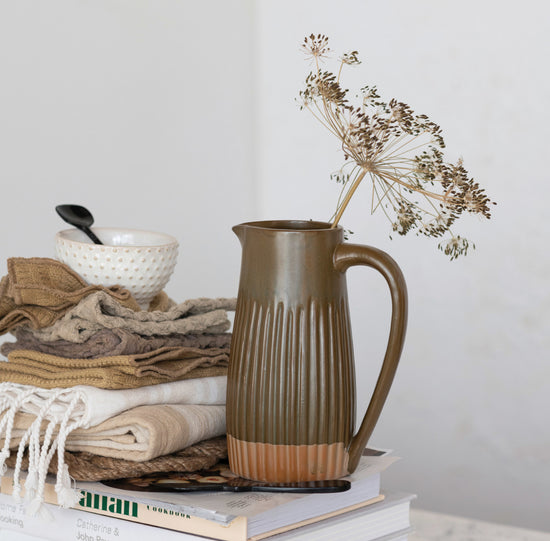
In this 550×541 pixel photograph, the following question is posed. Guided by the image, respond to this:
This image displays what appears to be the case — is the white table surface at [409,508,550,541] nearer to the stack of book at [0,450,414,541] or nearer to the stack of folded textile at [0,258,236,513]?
the stack of book at [0,450,414,541]

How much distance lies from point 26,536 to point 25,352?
6.6 inches

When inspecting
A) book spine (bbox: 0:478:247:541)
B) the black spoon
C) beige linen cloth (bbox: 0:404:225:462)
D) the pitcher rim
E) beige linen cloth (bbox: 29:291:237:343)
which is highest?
the black spoon

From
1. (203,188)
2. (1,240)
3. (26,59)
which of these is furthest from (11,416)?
(203,188)

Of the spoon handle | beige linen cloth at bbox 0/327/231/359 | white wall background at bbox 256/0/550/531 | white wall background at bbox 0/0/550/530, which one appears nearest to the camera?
beige linen cloth at bbox 0/327/231/359

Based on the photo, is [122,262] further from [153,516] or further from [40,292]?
[153,516]

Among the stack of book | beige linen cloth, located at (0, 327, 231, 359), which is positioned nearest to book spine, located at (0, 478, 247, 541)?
the stack of book

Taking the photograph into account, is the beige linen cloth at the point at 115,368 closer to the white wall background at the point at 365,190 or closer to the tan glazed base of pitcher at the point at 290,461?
the tan glazed base of pitcher at the point at 290,461

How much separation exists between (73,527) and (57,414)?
0.10m

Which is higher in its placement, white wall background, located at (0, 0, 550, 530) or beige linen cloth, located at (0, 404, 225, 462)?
white wall background, located at (0, 0, 550, 530)

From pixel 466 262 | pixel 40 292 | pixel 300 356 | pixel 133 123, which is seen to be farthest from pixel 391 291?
pixel 466 262

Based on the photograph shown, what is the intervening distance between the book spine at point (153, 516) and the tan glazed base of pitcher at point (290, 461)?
Answer: 2.8 inches

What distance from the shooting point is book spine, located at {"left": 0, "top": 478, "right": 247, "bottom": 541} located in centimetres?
60

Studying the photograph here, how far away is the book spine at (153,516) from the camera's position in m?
0.60

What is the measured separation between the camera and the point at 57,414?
2.21 ft
